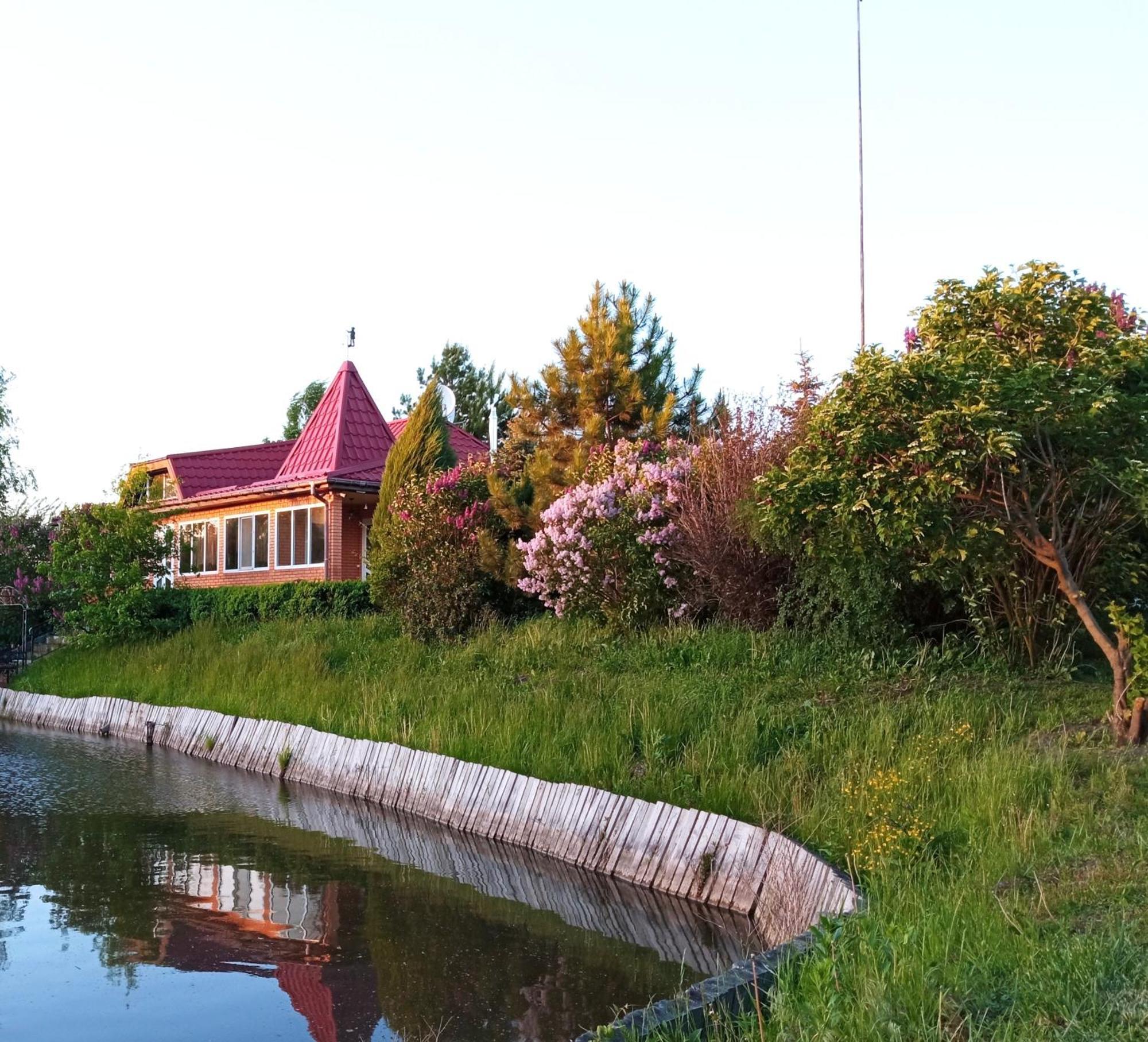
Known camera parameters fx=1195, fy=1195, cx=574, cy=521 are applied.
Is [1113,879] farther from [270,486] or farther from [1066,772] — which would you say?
[270,486]

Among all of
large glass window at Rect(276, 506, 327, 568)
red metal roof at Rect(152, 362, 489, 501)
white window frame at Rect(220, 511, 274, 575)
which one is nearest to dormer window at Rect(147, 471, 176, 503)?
red metal roof at Rect(152, 362, 489, 501)

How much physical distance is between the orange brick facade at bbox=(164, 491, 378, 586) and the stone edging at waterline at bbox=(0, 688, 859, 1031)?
10.8 meters

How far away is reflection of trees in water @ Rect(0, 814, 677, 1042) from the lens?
20.4 ft

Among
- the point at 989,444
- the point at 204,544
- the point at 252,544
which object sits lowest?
the point at 989,444

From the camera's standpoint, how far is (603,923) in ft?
25.4

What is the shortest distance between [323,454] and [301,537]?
242 centimetres

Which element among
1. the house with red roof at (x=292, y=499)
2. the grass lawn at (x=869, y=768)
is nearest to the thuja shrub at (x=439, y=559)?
the grass lawn at (x=869, y=768)

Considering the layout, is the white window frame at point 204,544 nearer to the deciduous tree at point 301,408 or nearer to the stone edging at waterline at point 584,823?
the stone edging at waterline at point 584,823

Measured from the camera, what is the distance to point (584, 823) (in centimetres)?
915

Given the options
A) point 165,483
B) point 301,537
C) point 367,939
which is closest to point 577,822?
point 367,939

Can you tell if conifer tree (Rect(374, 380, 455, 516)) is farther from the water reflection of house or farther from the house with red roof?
the water reflection of house

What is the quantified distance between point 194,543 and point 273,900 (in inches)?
936

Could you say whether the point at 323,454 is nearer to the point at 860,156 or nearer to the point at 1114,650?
the point at 860,156

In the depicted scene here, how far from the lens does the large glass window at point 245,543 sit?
93.1ft
